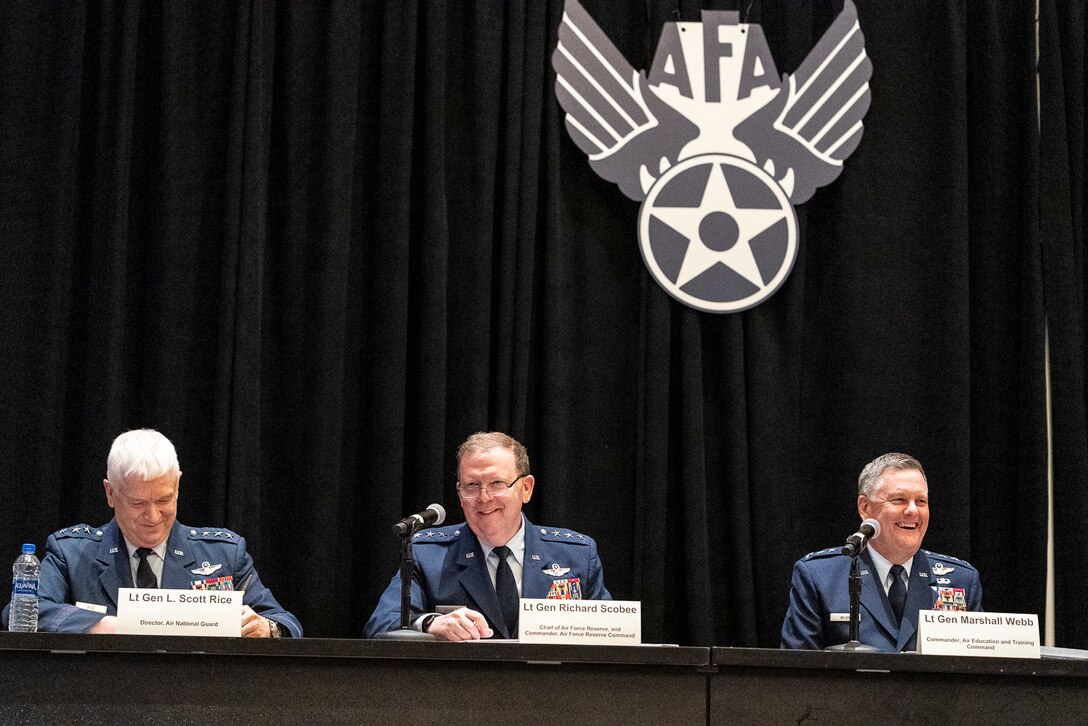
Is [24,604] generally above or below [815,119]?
below

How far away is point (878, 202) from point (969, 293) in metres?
0.50

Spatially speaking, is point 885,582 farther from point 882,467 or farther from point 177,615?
point 177,615

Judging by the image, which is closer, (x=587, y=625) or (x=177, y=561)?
(x=587, y=625)

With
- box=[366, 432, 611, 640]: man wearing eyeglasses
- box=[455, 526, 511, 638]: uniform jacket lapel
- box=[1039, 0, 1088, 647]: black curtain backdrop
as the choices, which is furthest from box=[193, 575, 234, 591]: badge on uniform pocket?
box=[1039, 0, 1088, 647]: black curtain backdrop

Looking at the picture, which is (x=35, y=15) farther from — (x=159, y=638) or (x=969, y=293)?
(x=969, y=293)

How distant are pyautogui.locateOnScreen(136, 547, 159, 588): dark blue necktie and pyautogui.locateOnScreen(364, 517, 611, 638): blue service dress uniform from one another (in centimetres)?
60

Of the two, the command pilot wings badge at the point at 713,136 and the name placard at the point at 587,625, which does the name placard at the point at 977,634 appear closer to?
the name placard at the point at 587,625

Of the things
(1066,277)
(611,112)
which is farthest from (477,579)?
(1066,277)

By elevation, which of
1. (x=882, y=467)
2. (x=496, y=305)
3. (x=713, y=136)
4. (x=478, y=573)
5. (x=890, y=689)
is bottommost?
(x=890, y=689)

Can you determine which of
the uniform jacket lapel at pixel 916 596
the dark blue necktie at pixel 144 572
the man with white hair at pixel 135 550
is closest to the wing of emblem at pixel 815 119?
the uniform jacket lapel at pixel 916 596

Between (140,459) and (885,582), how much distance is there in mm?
2147

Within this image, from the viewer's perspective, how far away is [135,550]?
132 inches

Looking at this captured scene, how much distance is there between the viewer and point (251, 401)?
4.35m

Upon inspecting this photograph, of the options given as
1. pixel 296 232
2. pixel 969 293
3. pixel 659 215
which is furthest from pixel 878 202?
pixel 296 232
